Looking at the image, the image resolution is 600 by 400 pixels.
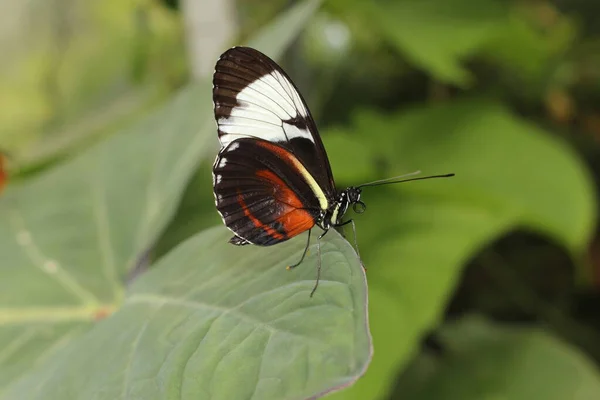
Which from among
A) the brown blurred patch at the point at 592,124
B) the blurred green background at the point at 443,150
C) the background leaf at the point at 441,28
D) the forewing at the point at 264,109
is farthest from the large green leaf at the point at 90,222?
the brown blurred patch at the point at 592,124

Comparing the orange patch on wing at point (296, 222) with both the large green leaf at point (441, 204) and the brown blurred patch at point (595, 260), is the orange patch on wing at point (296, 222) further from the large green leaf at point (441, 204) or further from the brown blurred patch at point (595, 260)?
the brown blurred patch at point (595, 260)

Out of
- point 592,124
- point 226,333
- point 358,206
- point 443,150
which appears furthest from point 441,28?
point 226,333

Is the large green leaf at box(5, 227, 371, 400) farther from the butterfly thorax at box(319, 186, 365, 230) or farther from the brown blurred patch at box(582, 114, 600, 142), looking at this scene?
the brown blurred patch at box(582, 114, 600, 142)

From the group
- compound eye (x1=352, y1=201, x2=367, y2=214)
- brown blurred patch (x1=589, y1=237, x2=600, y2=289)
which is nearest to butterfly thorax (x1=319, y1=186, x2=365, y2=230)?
compound eye (x1=352, y1=201, x2=367, y2=214)

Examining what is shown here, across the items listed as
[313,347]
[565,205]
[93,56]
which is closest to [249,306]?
[313,347]

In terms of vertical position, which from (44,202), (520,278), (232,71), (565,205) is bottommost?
(520,278)

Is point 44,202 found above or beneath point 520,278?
above

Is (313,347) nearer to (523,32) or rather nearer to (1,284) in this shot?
(1,284)
